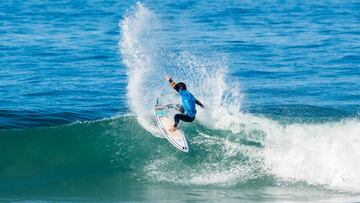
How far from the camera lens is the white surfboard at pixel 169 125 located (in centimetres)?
2161

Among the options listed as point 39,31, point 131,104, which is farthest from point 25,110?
point 39,31

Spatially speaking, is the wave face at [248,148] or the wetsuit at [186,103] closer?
the wave face at [248,148]

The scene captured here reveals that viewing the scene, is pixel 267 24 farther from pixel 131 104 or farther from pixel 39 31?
pixel 131 104

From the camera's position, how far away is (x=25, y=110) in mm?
28641

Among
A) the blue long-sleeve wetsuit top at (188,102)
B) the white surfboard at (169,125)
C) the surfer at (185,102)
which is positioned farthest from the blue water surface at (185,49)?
the blue long-sleeve wetsuit top at (188,102)

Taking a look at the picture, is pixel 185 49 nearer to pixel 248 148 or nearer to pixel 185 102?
pixel 248 148

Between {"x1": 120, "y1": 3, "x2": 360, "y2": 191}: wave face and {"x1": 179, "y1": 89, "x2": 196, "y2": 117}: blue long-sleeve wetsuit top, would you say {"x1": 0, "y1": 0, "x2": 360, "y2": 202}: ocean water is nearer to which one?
{"x1": 120, "y1": 3, "x2": 360, "y2": 191}: wave face

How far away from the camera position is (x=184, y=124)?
923 inches

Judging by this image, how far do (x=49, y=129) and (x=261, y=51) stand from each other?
20.1 metres

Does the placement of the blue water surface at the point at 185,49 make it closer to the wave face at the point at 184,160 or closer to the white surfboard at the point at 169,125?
the wave face at the point at 184,160

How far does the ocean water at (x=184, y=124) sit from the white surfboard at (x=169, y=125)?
490 mm

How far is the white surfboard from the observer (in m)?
21.6

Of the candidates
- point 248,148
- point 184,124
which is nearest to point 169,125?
point 184,124

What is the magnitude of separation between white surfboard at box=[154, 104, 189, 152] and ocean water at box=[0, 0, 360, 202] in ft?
1.61
